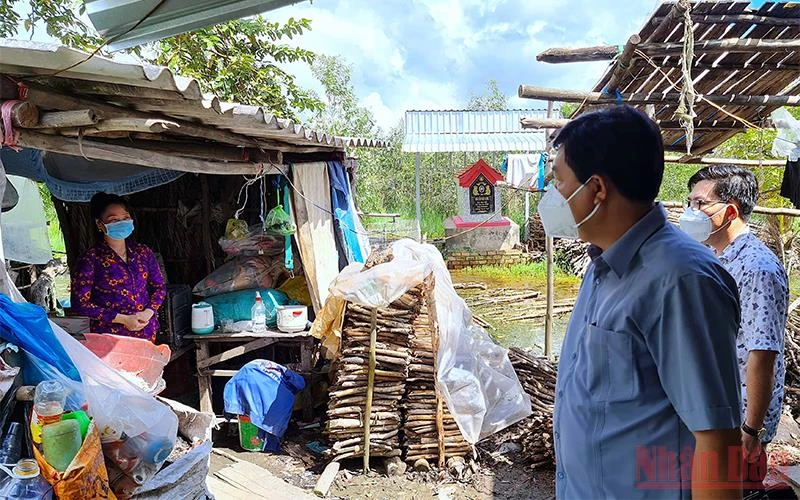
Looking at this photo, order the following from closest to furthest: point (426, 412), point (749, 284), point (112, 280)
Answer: point (749, 284) < point (112, 280) < point (426, 412)

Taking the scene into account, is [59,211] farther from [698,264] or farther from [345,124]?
[345,124]

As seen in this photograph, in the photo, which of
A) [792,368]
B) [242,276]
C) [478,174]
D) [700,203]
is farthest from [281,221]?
[478,174]

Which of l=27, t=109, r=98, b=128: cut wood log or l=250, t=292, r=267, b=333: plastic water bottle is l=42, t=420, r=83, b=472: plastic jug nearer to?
l=27, t=109, r=98, b=128: cut wood log

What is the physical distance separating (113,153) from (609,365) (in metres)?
3.48

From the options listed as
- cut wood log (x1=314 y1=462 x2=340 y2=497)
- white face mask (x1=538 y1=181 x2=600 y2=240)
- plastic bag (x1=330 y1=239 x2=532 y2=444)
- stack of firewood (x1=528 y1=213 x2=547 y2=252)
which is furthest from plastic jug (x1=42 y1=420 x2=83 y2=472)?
stack of firewood (x1=528 y1=213 x2=547 y2=252)

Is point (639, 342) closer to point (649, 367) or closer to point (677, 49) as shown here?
point (649, 367)

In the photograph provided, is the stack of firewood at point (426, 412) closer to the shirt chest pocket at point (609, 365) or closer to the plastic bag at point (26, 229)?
the shirt chest pocket at point (609, 365)

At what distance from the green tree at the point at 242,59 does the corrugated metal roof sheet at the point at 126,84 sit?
4642mm

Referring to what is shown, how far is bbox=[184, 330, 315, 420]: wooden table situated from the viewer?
5.57m

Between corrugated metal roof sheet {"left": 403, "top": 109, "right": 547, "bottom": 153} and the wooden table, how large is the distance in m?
9.24

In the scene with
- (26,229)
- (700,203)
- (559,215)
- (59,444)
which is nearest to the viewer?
(559,215)

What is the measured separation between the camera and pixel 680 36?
3.76m

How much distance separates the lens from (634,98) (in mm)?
4195

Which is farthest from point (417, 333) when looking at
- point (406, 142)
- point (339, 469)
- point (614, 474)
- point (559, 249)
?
point (559, 249)
